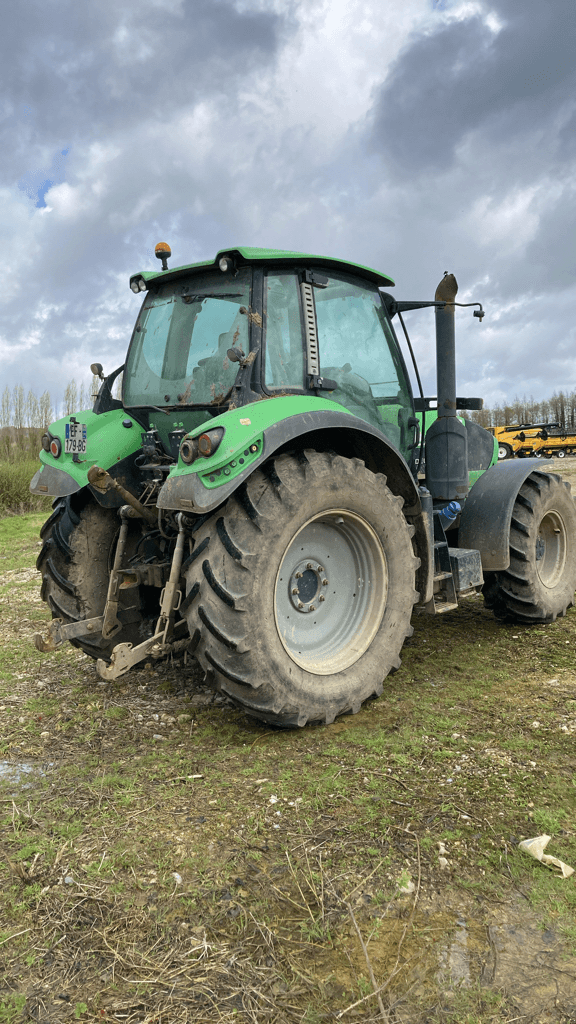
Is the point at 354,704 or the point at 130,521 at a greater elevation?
the point at 130,521

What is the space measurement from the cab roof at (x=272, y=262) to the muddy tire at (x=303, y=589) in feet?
3.58

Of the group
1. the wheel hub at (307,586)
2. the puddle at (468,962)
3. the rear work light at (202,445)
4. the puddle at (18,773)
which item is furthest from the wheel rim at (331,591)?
the puddle at (468,962)

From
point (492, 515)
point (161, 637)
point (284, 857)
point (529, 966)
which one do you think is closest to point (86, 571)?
point (161, 637)

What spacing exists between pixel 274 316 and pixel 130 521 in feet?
4.79

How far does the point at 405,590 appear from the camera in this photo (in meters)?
3.78

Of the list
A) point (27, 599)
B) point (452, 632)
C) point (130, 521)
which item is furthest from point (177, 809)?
point (27, 599)

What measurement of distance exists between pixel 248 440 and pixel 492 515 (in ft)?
8.03

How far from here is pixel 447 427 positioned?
189 inches

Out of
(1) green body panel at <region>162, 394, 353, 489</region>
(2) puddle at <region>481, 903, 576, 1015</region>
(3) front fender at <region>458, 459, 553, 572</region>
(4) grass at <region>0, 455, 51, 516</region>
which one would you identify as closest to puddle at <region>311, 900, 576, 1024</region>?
(2) puddle at <region>481, 903, 576, 1015</region>

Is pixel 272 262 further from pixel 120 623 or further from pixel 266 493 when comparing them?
pixel 120 623

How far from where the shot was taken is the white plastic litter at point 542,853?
2.32 m

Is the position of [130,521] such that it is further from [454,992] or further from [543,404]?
[543,404]

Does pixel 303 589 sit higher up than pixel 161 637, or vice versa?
pixel 303 589

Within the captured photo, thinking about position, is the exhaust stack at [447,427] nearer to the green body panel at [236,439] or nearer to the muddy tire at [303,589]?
the muddy tire at [303,589]
